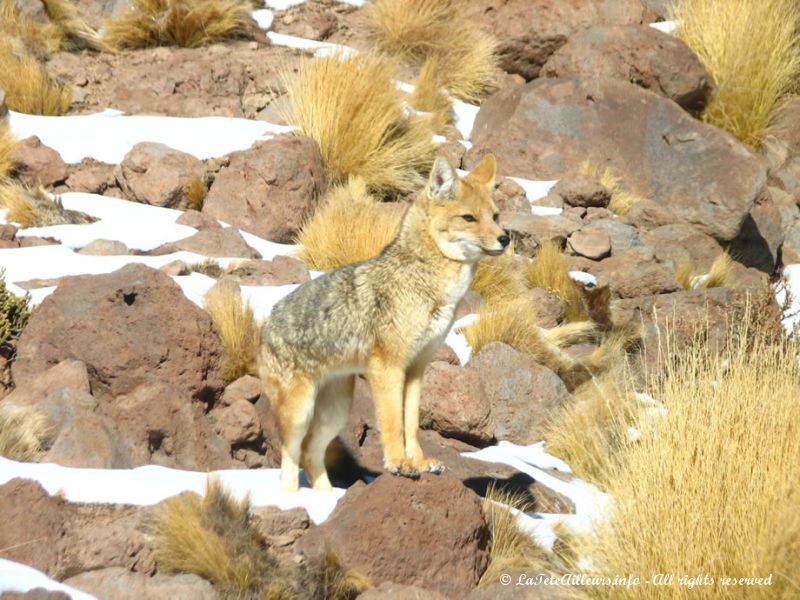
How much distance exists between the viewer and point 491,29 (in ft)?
51.2

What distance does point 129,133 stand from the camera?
12133mm

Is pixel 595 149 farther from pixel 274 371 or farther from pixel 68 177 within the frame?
pixel 274 371

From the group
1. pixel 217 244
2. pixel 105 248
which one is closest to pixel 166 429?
pixel 105 248

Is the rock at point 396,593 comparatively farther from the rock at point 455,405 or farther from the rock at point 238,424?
the rock at point 455,405

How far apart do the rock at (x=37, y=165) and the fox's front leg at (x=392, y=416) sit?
21.1 ft

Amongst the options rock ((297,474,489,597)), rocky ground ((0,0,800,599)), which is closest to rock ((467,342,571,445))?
rocky ground ((0,0,800,599))

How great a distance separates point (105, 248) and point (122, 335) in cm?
244

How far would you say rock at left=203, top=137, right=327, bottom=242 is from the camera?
36.3ft

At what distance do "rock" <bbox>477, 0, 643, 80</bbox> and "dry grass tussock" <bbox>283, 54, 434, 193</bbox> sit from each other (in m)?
2.82

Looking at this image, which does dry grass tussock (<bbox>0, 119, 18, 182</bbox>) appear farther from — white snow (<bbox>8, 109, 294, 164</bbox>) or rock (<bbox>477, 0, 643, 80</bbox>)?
rock (<bbox>477, 0, 643, 80</bbox>)

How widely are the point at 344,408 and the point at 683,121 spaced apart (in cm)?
844

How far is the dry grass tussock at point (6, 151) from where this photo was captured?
10852mm

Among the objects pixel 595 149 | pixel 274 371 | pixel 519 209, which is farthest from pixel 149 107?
pixel 274 371

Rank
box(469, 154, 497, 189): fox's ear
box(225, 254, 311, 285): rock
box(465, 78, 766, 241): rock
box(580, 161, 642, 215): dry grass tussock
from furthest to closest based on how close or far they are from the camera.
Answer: box(465, 78, 766, 241): rock
box(580, 161, 642, 215): dry grass tussock
box(225, 254, 311, 285): rock
box(469, 154, 497, 189): fox's ear
